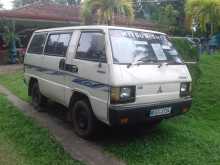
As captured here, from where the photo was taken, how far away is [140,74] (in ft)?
15.8

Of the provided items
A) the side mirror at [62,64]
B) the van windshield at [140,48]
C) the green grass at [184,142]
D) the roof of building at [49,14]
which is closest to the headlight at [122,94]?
the van windshield at [140,48]

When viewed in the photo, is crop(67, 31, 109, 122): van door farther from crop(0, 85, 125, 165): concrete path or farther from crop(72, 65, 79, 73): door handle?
crop(0, 85, 125, 165): concrete path

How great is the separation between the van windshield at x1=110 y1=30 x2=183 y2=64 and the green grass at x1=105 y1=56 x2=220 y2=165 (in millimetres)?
1301

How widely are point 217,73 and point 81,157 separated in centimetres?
576

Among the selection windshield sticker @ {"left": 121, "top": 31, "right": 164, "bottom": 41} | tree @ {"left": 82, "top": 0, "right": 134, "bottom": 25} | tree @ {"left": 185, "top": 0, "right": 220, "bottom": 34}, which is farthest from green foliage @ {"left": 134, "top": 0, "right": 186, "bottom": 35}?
windshield sticker @ {"left": 121, "top": 31, "right": 164, "bottom": 41}

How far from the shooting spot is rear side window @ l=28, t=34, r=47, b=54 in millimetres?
7074

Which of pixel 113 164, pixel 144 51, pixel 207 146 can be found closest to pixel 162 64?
pixel 144 51

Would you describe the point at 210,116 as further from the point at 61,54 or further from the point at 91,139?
the point at 61,54

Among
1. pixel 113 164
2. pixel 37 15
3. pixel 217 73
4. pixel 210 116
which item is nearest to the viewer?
pixel 113 164

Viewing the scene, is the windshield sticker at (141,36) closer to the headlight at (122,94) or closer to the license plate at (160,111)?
the headlight at (122,94)

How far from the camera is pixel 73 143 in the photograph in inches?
208

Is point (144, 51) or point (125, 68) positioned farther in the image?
point (144, 51)

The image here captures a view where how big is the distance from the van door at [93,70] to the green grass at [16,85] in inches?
136

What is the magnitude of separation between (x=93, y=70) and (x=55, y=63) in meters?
1.46
